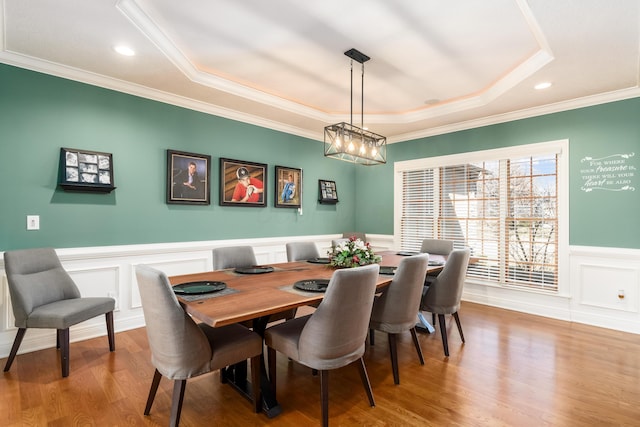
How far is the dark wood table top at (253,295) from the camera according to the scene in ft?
5.41

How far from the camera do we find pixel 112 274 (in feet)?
10.9

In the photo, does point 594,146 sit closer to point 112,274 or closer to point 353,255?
point 353,255

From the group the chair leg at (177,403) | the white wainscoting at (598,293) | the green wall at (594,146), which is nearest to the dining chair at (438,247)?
→ the white wainscoting at (598,293)

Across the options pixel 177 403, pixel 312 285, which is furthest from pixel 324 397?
pixel 177 403

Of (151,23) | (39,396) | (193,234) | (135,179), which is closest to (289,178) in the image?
(193,234)

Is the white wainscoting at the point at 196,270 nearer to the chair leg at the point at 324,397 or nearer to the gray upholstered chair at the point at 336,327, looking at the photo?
the gray upholstered chair at the point at 336,327

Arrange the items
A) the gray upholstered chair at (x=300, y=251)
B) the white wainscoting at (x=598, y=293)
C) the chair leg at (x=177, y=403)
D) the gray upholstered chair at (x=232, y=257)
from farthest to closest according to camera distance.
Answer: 1. the gray upholstered chair at (x=300, y=251)
2. the white wainscoting at (x=598, y=293)
3. the gray upholstered chair at (x=232, y=257)
4. the chair leg at (x=177, y=403)

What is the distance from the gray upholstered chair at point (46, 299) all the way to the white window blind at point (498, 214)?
154 inches

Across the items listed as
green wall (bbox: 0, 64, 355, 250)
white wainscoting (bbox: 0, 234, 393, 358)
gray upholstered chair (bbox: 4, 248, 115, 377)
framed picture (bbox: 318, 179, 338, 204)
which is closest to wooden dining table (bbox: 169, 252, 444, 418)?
gray upholstered chair (bbox: 4, 248, 115, 377)

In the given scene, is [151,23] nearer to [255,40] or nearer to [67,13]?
[67,13]

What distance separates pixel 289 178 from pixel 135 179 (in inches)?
82.0

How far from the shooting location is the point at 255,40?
2.82m

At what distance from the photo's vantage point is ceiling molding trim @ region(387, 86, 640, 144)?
3.58 metres

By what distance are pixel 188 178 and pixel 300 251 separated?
1584mm
